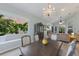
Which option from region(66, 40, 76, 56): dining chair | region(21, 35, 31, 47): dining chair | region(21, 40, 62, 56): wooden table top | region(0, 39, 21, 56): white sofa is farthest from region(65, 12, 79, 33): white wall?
region(0, 39, 21, 56): white sofa

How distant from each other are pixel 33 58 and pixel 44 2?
1075 mm

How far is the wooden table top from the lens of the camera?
2.07 m

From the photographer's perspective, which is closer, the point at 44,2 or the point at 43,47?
the point at 44,2

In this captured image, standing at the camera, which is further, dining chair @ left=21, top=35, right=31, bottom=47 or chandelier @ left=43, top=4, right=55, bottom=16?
dining chair @ left=21, top=35, right=31, bottom=47

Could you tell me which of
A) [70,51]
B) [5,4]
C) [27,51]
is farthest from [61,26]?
[5,4]

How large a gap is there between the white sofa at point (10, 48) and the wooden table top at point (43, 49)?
123 mm

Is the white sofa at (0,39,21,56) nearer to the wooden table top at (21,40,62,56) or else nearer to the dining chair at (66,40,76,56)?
the wooden table top at (21,40,62,56)

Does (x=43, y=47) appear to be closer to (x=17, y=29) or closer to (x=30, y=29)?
(x=30, y=29)

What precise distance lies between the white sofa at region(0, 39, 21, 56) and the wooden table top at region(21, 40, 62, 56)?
123mm

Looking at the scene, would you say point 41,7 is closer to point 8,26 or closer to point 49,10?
point 49,10

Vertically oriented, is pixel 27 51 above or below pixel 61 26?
below

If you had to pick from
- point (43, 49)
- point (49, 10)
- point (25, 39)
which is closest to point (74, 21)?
point (49, 10)

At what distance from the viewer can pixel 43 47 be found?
2.30m

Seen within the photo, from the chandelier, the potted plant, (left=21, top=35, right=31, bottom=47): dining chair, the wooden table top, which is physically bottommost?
the wooden table top
